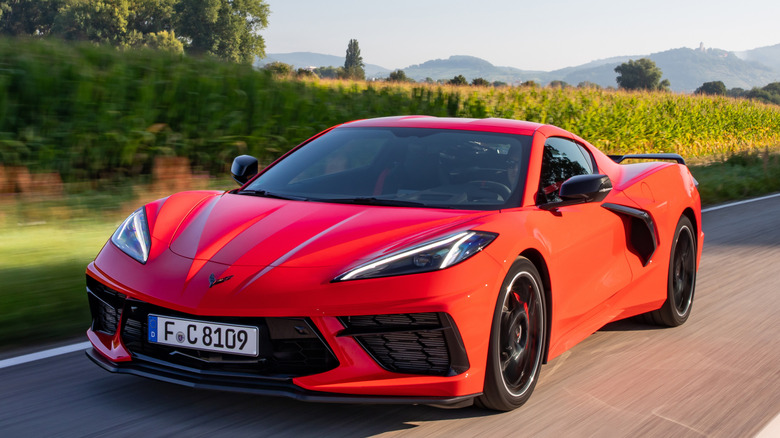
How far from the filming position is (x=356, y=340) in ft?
10.4

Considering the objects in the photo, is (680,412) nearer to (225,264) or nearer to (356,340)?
(356,340)

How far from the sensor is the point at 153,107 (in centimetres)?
1050

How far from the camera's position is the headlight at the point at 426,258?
3.24 meters

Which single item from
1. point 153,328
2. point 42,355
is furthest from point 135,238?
point 42,355

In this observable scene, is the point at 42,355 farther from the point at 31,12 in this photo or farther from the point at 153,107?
the point at 31,12

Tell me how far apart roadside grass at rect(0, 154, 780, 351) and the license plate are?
5.85 ft

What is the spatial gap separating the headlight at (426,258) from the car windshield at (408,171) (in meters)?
0.55

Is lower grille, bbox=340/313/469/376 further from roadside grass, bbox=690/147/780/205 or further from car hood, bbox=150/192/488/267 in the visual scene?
roadside grass, bbox=690/147/780/205

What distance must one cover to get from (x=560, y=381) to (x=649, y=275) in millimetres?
1238

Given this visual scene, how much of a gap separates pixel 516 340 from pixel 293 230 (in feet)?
3.53

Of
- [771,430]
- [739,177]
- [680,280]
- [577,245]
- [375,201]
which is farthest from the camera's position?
[739,177]

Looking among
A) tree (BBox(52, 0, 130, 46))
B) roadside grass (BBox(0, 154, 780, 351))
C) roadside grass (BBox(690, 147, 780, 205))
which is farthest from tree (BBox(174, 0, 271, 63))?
roadside grass (BBox(0, 154, 780, 351))

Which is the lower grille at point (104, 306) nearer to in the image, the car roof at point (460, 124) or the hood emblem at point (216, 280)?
the hood emblem at point (216, 280)

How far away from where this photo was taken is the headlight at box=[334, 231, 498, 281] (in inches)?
127
